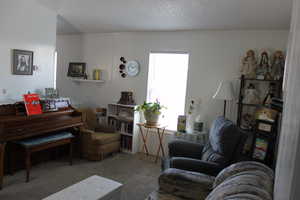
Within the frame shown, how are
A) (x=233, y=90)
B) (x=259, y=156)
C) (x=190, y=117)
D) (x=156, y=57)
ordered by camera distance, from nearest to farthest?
(x=259, y=156), (x=233, y=90), (x=190, y=117), (x=156, y=57)

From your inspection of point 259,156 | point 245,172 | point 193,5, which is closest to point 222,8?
point 193,5

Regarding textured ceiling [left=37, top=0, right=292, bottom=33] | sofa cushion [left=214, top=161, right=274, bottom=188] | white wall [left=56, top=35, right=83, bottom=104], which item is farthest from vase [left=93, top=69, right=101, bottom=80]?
sofa cushion [left=214, top=161, right=274, bottom=188]

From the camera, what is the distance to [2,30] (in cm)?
321

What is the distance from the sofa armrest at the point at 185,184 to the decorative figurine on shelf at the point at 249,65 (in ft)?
6.30

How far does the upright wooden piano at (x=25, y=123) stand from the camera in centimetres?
273

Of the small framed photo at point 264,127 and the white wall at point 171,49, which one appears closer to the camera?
the small framed photo at point 264,127

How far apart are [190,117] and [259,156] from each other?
1371mm

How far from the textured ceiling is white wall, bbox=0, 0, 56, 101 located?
27 centimetres

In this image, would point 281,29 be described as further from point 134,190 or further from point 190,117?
point 134,190

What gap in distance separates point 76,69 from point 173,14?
103 inches

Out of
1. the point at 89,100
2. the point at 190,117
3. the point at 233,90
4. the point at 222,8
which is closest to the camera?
the point at 222,8

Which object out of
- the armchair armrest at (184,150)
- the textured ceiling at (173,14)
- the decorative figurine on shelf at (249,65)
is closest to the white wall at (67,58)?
the textured ceiling at (173,14)

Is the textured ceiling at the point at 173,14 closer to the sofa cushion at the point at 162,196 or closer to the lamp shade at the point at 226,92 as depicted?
the lamp shade at the point at 226,92

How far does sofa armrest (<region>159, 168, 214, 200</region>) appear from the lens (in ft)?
6.46
